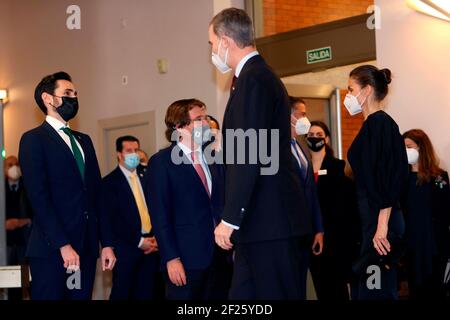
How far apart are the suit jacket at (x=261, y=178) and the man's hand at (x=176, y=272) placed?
1243 millimetres

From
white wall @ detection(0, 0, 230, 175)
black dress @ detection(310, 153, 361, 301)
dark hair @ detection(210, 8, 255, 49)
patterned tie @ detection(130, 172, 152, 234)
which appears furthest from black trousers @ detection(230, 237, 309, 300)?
white wall @ detection(0, 0, 230, 175)

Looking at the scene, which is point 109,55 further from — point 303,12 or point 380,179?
point 380,179

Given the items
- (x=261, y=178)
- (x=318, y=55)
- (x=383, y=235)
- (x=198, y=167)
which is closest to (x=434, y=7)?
(x=318, y=55)

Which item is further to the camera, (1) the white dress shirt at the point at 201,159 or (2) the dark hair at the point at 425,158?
(2) the dark hair at the point at 425,158

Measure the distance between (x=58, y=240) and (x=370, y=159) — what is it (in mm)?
1716

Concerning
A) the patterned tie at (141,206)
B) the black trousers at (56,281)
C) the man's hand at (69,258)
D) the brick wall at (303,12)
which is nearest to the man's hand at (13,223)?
the patterned tie at (141,206)

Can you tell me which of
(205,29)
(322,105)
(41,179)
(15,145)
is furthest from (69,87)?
(15,145)

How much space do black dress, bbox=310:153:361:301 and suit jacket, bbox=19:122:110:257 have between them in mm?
2176

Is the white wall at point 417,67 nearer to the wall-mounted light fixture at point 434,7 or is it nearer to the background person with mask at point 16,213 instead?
the wall-mounted light fixture at point 434,7

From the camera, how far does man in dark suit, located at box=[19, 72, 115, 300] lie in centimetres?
468

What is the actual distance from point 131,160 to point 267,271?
428cm

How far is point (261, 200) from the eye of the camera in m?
3.81

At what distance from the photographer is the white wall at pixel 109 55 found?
9297 mm

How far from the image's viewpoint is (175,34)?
9.48 meters
